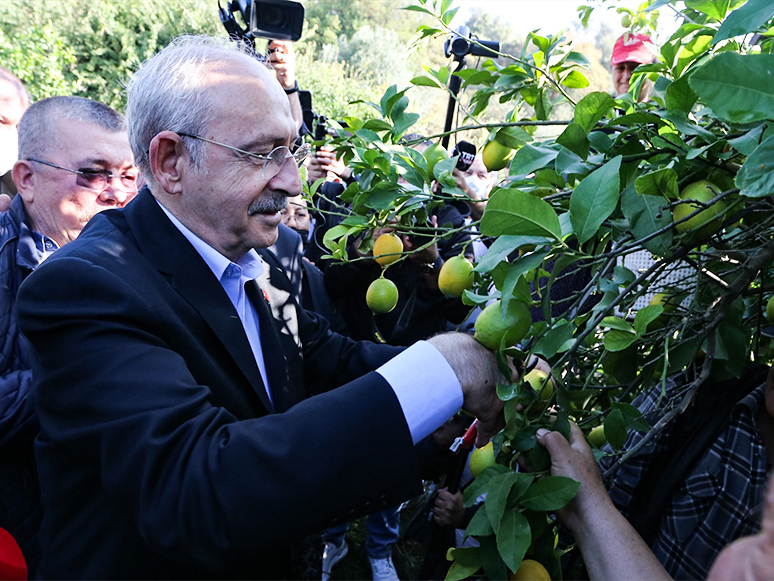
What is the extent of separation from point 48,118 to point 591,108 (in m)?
1.94

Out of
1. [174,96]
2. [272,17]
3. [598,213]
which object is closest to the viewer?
[598,213]

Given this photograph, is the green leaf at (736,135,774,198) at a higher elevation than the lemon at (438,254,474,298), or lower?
higher

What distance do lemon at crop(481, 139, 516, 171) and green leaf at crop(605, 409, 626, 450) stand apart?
0.57 m

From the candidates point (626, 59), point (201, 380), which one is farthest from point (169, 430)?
point (626, 59)

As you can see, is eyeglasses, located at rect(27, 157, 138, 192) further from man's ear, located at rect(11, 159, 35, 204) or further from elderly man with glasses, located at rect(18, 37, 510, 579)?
elderly man with glasses, located at rect(18, 37, 510, 579)

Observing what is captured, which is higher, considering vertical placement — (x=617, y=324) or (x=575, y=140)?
(x=575, y=140)

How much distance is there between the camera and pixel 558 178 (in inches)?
39.1

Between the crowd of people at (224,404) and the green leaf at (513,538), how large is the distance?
150mm

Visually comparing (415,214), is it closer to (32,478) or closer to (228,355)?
(228,355)

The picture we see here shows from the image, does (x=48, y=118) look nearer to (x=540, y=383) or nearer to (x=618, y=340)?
(x=540, y=383)

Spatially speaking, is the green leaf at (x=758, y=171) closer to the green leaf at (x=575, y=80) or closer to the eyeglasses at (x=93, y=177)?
the green leaf at (x=575, y=80)

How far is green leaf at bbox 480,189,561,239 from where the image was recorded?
2.58 ft

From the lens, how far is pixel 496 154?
1.28m

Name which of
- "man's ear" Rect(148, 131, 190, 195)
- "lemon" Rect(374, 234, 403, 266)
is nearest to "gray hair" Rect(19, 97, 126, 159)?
"man's ear" Rect(148, 131, 190, 195)
